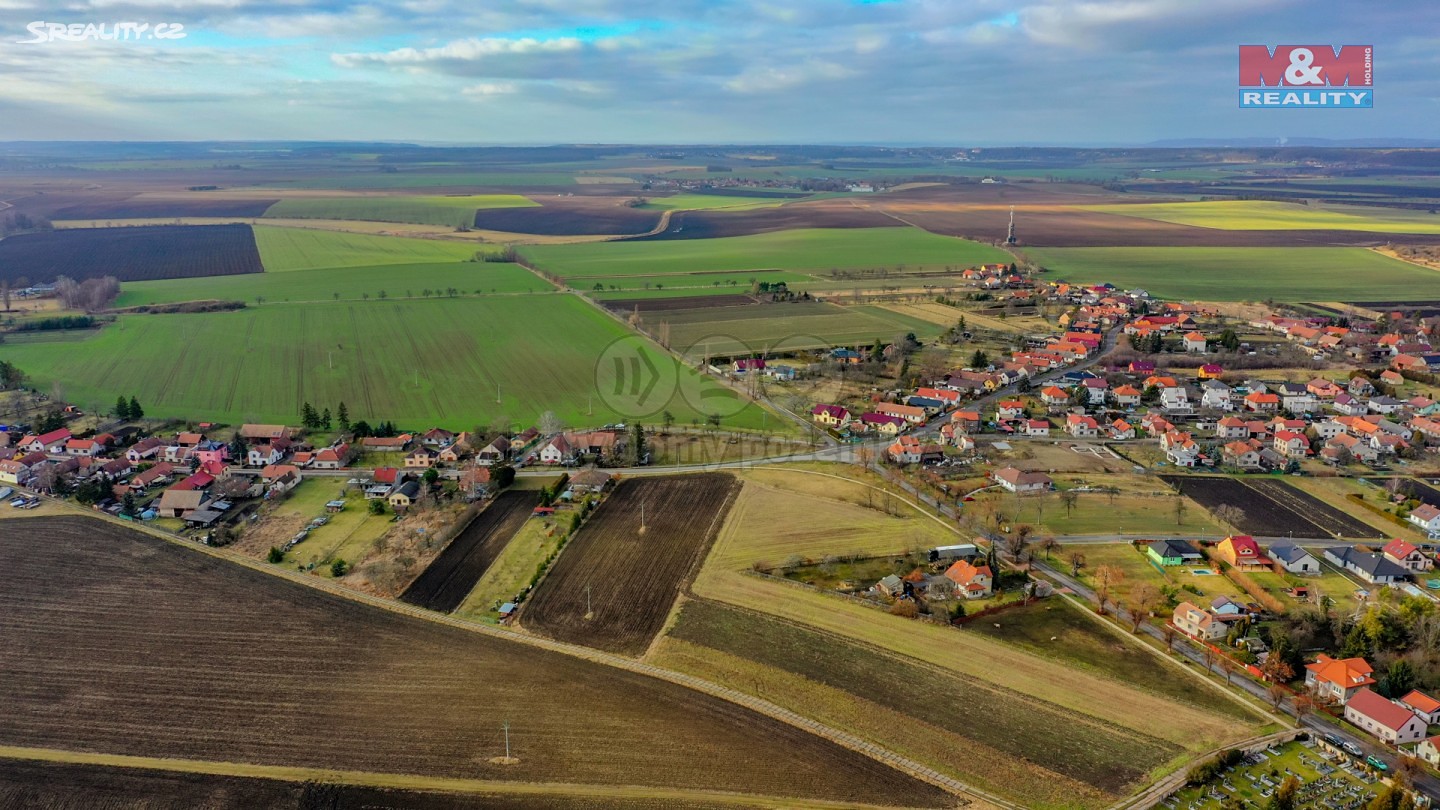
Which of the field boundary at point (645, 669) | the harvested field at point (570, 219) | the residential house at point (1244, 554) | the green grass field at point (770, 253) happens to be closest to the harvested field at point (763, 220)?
the green grass field at point (770, 253)

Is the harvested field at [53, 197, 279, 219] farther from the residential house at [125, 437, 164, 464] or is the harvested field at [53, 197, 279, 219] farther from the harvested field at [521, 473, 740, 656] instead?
the harvested field at [521, 473, 740, 656]

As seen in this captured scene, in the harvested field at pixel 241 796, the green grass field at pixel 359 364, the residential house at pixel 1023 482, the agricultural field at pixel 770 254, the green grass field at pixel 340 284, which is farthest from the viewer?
the agricultural field at pixel 770 254

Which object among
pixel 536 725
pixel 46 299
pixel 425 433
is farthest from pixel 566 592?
pixel 46 299

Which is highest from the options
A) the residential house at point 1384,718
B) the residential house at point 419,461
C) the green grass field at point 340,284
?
the green grass field at point 340,284

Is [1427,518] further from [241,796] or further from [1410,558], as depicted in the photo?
[241,796]

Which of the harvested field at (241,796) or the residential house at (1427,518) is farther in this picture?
the residential house at (1427,518)

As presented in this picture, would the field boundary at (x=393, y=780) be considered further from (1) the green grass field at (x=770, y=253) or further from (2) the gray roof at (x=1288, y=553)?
(1) the green grass field at (x=770, y=253)

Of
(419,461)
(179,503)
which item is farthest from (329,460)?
(179,503)
